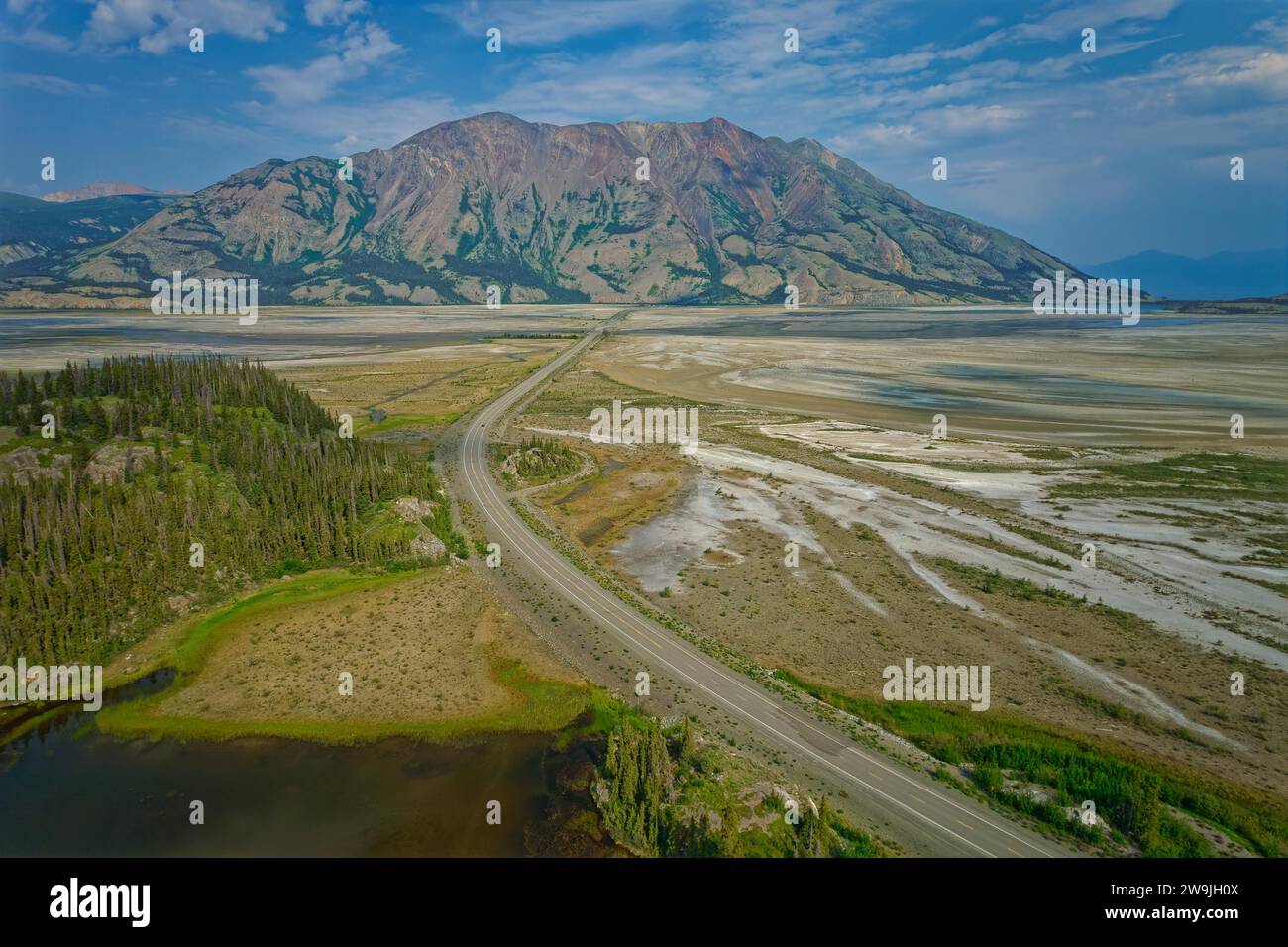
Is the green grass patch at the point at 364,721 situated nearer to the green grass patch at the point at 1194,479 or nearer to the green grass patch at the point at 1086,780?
the green grass patch at the point at 1086,780

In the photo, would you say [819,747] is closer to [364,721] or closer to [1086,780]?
[1086,780]

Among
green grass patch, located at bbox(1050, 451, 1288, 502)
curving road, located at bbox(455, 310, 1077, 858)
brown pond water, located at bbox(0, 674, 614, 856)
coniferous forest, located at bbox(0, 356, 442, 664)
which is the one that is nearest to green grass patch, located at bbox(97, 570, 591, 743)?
brown pond water, located at bbox(0, 674, 614, 856)

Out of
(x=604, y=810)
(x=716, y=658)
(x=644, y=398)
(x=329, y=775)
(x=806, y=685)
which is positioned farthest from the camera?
(x=644, y=398)

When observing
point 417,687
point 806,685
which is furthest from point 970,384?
point 417,687

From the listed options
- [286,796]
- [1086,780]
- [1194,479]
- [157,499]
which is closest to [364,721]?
[286,796]

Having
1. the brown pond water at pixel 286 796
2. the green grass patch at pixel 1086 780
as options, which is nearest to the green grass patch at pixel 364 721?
the brown pond water at pixel 286 796
